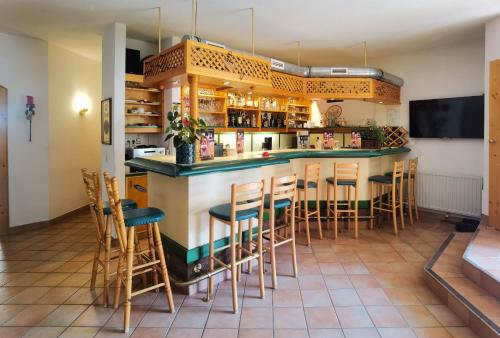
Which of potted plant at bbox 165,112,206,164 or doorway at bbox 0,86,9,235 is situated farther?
doorway at bbox 0,86,9,235

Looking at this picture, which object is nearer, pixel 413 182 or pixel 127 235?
pixel 127 235

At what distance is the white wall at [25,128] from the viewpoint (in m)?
4.86

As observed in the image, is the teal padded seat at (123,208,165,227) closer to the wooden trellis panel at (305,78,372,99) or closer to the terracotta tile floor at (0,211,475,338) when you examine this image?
the terracotta tile floor at (0,211,475,338)

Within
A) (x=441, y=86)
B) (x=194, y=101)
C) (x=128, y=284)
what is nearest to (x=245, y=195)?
(x=128, y=284)

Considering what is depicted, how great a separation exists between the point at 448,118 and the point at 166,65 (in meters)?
4.74

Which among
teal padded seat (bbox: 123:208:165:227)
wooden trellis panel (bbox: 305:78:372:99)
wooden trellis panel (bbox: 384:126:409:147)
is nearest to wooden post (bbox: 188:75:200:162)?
teal padded seat (bbox: 123:208:165:227)

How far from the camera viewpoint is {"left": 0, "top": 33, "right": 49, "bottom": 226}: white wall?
191 inches

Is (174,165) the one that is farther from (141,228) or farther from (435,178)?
(435,178)

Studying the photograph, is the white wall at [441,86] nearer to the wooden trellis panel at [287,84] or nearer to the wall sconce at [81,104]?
the wooden trellis panel at [287,84]

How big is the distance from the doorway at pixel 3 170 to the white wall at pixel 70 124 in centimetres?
61

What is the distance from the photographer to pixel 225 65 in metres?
3.42

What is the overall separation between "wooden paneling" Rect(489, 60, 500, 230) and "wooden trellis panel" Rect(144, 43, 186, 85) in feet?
13.3

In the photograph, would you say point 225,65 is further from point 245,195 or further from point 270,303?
point 270,303

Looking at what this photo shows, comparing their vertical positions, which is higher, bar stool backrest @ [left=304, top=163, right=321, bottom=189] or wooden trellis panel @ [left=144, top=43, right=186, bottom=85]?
wooden trellis panel @ [left=144, top=43, right=186, bottom=85]
